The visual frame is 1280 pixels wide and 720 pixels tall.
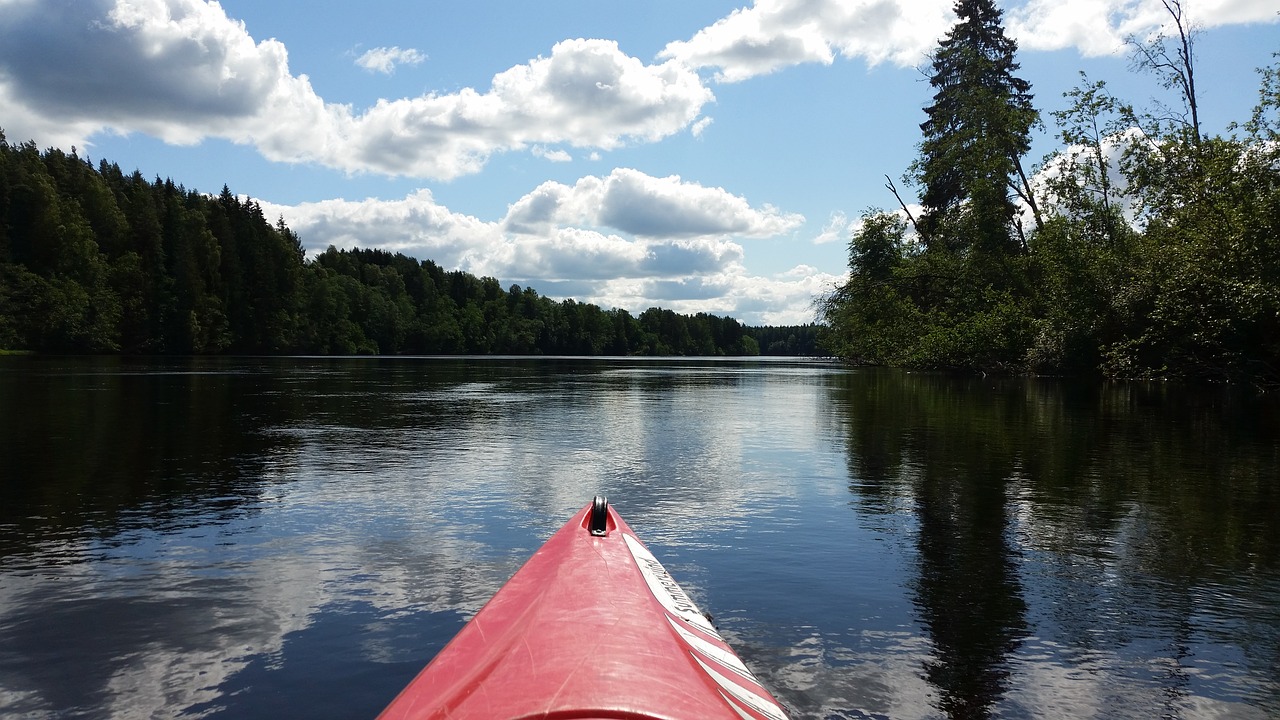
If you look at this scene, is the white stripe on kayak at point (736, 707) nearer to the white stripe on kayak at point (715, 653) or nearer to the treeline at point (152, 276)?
the white stripe on kayak at point (715, 653)

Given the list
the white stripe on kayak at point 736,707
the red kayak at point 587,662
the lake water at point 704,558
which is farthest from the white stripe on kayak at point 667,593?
the white stripe on kayak at point 736,707

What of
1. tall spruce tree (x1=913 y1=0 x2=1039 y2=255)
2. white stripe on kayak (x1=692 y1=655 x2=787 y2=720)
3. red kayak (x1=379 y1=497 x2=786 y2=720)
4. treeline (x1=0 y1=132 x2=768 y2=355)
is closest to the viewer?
red kayak (x1=379 y1=497 x2=786 y2=720)

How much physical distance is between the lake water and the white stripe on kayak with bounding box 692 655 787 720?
1.19 m

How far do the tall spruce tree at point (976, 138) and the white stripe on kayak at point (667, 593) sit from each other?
172 ft

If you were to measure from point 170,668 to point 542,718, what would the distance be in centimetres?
381

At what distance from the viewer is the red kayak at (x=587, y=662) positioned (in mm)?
3166

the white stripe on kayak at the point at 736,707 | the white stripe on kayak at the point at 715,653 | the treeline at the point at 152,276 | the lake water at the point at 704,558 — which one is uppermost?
the treeline at the point at 152,276

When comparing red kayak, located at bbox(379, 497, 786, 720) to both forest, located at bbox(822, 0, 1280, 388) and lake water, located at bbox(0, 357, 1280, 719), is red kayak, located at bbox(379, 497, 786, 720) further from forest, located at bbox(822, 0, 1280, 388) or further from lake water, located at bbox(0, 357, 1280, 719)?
forest, located at bbox(822, 0, 1280, 388)

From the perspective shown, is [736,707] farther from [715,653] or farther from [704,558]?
[704,558]

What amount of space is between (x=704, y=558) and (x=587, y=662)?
4.99m

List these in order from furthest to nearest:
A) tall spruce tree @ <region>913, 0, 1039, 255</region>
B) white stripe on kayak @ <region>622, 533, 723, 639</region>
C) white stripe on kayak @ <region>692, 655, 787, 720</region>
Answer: tall spruce tree @ <region>913, 0, 1039, 255</region> < white stripe on kayak @ <region>622, 533, 723, 639</region> < white stripe on kayak @ <region>692, 655, 787, 720</region>

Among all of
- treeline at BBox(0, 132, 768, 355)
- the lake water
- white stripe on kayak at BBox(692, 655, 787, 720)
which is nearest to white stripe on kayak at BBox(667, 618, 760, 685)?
white stripe on kayak at BBox(692, 655, 787, 720)

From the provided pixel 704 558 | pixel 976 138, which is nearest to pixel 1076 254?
pixel 976 138

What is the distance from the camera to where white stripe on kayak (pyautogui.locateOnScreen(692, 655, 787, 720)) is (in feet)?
11.8
